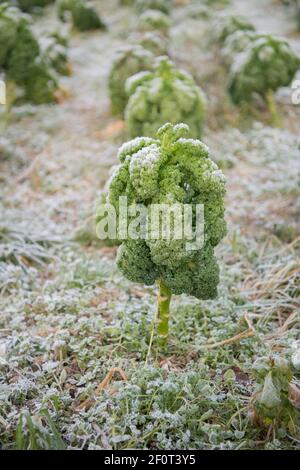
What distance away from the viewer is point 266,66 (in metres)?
5.06

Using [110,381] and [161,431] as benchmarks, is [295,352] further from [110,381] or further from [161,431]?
[110,381]

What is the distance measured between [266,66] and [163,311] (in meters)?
3.54

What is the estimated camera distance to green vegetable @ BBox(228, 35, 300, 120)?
504 cm

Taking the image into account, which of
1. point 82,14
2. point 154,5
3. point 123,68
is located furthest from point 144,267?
point 154,5

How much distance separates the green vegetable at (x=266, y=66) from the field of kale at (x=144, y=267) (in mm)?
15

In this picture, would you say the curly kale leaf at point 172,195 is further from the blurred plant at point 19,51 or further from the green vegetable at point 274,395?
the blurred plant at point 19,51

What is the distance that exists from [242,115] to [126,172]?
3.87m

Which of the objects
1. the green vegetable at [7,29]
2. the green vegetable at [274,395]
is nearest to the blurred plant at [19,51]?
the green vegetable at [7,29]

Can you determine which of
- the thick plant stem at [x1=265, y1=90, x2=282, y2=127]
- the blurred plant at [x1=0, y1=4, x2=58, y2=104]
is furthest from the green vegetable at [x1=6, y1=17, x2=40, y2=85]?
the thick plant stem at [x1=265, y1=90, x2=282, y2=127]

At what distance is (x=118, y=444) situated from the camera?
80.9 inches

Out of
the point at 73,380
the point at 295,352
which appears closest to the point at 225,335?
the point at 295,352

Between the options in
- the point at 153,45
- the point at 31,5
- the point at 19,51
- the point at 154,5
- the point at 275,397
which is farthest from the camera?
the point at 31,5

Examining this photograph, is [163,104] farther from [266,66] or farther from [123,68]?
[266,66]

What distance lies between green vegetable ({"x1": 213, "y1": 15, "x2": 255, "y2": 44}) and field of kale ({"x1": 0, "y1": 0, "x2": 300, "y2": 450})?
0.03 m
